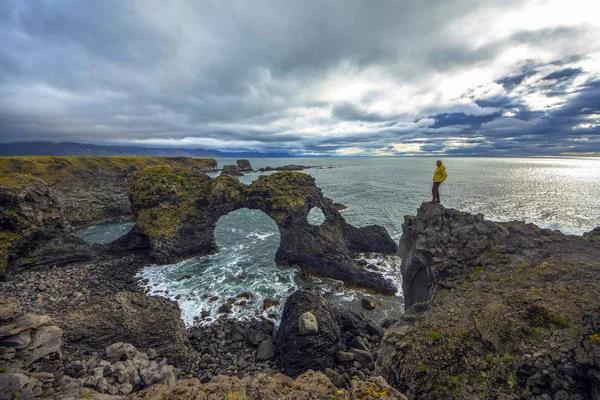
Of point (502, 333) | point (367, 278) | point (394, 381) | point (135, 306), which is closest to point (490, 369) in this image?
point (502, 333)

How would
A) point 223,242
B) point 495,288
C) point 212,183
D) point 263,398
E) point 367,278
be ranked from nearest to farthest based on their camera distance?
point 263,398 < point 495,288 < point 367,278 < point 212,183 < point 223,242

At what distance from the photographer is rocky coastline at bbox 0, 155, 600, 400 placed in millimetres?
8359

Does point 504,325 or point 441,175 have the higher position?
point 441,175

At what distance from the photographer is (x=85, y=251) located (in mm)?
28516

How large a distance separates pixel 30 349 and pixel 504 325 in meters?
19.4

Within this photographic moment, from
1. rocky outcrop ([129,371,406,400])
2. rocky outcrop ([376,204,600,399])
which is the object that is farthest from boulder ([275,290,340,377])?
rocky outcrop ([129,371,406,400])

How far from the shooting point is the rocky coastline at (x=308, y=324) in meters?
8.36

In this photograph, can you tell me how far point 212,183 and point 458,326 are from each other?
31.2 meters

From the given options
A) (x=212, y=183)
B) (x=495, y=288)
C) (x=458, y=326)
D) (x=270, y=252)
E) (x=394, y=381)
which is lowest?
(x=270, y=252)

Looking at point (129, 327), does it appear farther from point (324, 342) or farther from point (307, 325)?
point (324, 342)

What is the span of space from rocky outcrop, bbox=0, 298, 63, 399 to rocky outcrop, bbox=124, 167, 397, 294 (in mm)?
19325

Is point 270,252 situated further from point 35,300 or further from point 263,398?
point 263,398

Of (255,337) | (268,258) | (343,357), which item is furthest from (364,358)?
(268,258)

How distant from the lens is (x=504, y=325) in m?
9.61
